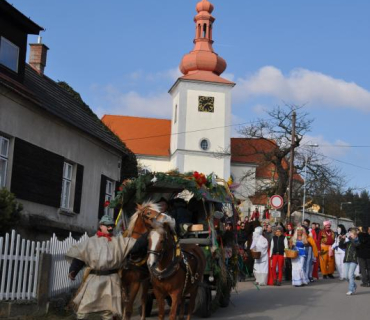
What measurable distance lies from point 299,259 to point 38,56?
13.1 m

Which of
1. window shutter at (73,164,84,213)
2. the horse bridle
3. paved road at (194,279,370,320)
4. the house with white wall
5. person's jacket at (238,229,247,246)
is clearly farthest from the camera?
window shutter at (73,164,84,213)

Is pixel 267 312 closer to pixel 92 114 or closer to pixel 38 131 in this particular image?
pixel 38 131

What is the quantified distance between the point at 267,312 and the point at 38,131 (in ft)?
30.9

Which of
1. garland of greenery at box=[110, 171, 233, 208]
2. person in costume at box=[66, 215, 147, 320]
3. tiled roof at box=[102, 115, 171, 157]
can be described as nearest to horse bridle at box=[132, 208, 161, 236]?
person in costume at box=[66, 215, 147, 320]

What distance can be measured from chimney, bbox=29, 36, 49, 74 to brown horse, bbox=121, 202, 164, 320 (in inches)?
610

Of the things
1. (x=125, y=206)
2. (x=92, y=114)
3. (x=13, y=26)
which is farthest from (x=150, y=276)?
(x=92, y=114)

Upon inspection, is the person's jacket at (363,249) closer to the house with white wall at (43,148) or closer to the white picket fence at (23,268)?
the house with white wall at (43,148)

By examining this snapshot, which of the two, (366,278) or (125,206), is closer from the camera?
(125,206)

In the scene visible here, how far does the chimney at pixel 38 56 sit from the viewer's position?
2423 centimetres

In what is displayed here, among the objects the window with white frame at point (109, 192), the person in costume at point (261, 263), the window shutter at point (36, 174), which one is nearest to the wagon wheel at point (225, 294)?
the person in costume at point (261, 263)

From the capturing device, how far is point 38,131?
1861cm

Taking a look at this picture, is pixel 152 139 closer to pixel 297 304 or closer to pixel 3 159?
pixel 3 159

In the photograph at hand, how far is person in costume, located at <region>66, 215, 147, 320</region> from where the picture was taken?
8.40 metres

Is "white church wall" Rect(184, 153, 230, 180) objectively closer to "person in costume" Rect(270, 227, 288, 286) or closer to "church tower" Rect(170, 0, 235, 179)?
"church tower" Rect(170, 0, 235, 179)
